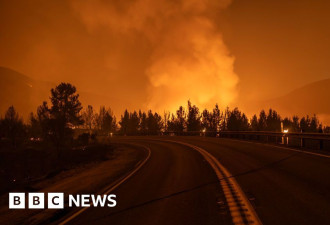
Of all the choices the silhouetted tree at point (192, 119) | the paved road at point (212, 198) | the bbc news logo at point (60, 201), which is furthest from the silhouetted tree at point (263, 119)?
the bbc news logo at point (60, 201)

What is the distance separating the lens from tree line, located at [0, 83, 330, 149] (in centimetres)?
6003

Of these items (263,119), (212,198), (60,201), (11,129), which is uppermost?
(263,119)

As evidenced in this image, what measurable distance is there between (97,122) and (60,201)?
190 meters

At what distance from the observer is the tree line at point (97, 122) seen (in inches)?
2363

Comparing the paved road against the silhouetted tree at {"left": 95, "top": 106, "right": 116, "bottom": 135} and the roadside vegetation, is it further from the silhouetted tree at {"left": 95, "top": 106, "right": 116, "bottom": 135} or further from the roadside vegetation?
the silhouetted tree at {"left": 95, "top": 106, "right": 116, "bottom": 135}

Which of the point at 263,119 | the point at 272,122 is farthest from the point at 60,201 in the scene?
the point at 263,119

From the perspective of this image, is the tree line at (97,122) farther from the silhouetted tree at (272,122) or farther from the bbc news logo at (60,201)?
the bbc news logo at (60,201)

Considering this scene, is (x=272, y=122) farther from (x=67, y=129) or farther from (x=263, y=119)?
(x=67, y=129)

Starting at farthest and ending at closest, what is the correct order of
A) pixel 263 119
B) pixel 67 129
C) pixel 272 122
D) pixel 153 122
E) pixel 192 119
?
pixel 263 119 → pixel 272 122 → pixel 153 122 → pixel 192 119 → pixel 67 129

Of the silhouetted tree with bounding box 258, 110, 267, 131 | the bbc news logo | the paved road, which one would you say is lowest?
the bbc news logo

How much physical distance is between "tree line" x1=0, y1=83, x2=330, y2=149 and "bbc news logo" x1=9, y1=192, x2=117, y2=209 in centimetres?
5082

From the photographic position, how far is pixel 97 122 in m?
192

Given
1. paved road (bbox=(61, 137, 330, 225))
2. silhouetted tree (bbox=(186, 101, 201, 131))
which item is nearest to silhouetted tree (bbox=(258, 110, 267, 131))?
silhouetted tree (bbox=(186, 101, 201, 131))

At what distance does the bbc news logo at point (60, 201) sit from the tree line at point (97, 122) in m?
50.8
